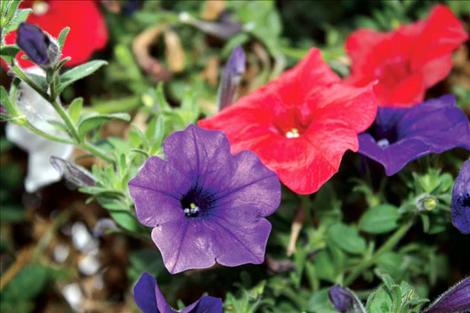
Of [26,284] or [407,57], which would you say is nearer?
[407,57]

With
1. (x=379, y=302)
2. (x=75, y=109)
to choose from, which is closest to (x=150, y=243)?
(x=75, y=109)

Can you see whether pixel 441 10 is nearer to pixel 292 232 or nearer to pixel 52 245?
pixel 292 232

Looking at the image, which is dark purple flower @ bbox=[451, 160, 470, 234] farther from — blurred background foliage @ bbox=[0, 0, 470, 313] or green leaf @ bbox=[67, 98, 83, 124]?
green leaf @ bbox=[67, 98, 83, 124]

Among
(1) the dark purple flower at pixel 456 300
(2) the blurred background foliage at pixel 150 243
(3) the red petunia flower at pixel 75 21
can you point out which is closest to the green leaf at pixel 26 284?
(2) the blurred background foliage at pixel 150 243

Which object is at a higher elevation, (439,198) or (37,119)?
(37,119)

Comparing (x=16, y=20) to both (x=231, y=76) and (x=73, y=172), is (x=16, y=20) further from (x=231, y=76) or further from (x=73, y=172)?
(x=231, y=76)

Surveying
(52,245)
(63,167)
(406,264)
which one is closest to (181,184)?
(63,167)
